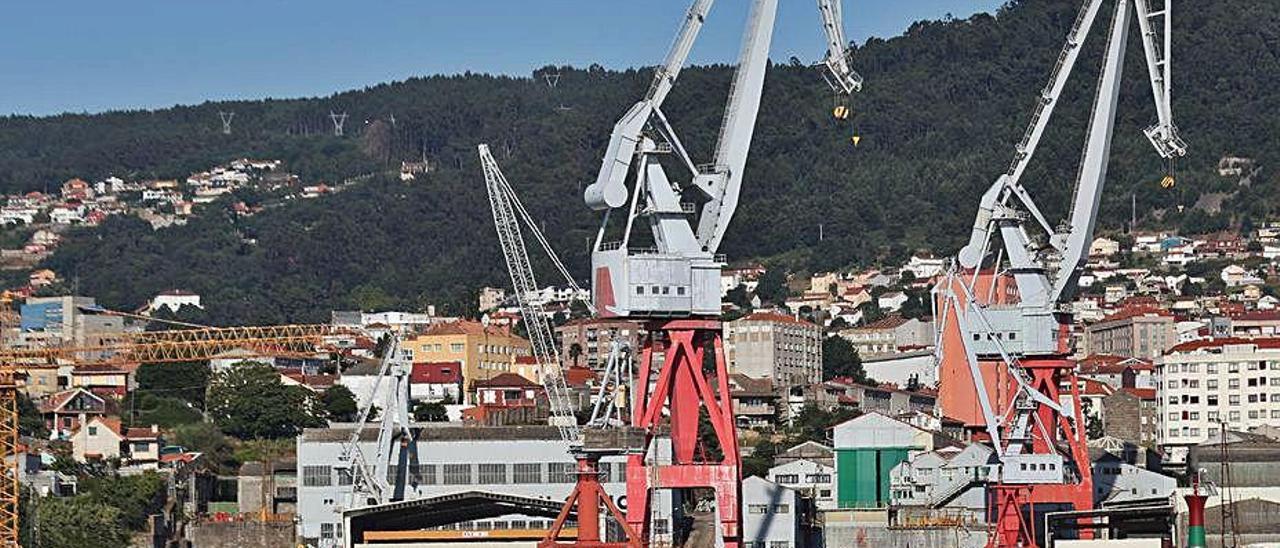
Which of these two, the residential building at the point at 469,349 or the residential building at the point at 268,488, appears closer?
the residential building at the point at 268,488

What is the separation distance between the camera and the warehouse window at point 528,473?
84.6 metres

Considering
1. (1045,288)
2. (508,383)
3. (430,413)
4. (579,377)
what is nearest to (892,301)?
(579,377)

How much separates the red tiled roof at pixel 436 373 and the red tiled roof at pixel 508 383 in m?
2.40

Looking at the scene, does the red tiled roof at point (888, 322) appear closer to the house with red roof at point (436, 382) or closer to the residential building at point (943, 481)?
the house with red roof at point (436, 382)

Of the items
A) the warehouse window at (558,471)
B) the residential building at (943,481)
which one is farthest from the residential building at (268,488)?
the residential building at (943,481)

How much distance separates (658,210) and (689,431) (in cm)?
511

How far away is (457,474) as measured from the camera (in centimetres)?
8456

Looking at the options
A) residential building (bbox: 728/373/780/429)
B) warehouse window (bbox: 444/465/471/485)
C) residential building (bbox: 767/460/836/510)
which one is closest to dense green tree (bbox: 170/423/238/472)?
residential building (bbox: 728/373/780/429)

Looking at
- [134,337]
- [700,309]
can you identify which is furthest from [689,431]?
[134,337]

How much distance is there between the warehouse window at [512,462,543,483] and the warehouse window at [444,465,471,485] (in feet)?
4.31

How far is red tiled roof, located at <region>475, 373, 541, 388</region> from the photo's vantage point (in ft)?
441

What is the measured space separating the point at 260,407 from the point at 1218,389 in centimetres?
4112

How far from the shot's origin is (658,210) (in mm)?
67562

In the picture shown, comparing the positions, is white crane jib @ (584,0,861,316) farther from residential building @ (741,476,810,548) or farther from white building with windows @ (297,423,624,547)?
white building with windows @ (297,423,624,547)
